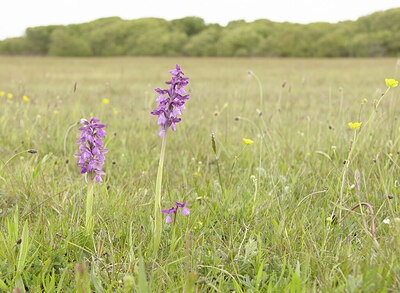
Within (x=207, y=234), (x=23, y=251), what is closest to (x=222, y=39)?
(x=207, y=234)

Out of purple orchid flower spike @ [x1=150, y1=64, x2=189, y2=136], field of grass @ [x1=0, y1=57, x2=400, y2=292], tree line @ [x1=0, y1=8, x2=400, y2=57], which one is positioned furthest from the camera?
tree line @ [x1=0, y1=8, x2=400, y2=57]

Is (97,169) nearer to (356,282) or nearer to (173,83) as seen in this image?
(173,83)

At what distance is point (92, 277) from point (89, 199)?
421mm

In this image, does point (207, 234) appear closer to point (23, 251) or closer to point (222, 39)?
point (23, 251)

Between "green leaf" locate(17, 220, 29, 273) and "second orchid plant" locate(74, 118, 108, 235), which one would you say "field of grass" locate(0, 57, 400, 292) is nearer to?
"green leaf" locate(17, 220, 29, 273)

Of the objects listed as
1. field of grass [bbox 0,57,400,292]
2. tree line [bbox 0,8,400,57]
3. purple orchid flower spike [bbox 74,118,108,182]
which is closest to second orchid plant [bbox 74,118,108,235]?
purple orchid flower spike [bbox 74,118,108,182]

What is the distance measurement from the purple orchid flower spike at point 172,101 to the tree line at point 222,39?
53679 millimetres

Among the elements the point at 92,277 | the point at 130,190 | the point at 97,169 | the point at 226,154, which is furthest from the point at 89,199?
the point at 226,154

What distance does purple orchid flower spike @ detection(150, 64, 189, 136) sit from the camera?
1.58 metres

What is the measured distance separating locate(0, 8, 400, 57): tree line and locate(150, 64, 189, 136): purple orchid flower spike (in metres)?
Answer: 53.7

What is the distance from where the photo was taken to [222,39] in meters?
60.9

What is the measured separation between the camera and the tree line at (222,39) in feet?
184

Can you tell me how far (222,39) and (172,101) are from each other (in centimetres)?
6255

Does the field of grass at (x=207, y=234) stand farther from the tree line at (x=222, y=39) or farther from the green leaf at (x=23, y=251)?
the tree line at (x=222, y=39)
